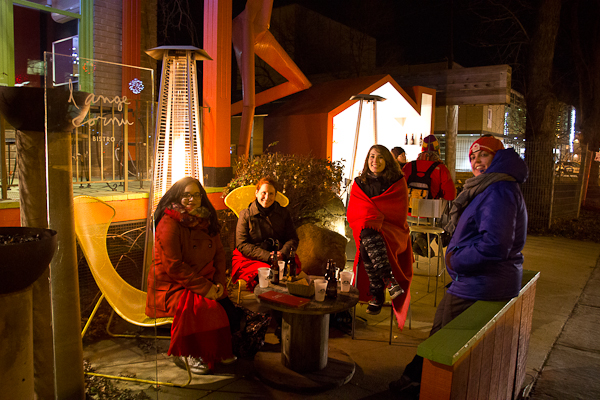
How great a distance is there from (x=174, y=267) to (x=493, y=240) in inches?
88.0

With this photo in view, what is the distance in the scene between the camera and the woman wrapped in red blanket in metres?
4.02

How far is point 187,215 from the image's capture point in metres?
3.36

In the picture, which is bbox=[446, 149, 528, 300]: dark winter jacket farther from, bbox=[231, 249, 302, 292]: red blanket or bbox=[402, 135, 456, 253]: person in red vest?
bbox=[402, 135, 456, 253]: person in red vest

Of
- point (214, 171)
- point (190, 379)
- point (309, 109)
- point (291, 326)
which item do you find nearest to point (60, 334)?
point (190, 379)

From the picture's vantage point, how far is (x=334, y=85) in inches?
414

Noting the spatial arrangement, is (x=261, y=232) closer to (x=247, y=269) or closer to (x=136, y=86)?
(x=247, y=269)

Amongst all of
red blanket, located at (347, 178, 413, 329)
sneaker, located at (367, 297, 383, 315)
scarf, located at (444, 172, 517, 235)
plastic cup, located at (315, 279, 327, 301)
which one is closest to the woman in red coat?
plastic cup, located at (315, 279, 327, 301)

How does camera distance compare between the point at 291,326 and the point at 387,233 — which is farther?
the point at 387,233

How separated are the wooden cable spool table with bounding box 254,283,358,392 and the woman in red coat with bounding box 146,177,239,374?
1.19 ft

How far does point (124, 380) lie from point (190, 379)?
0.48 meters

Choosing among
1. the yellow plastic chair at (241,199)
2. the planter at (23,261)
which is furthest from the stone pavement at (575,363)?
the planter at (23,261)

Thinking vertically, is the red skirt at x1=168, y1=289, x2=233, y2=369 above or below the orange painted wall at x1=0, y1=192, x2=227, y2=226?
below

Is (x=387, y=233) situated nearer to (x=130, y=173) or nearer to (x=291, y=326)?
(x=291, y=326)

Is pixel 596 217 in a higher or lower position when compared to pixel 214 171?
lower
